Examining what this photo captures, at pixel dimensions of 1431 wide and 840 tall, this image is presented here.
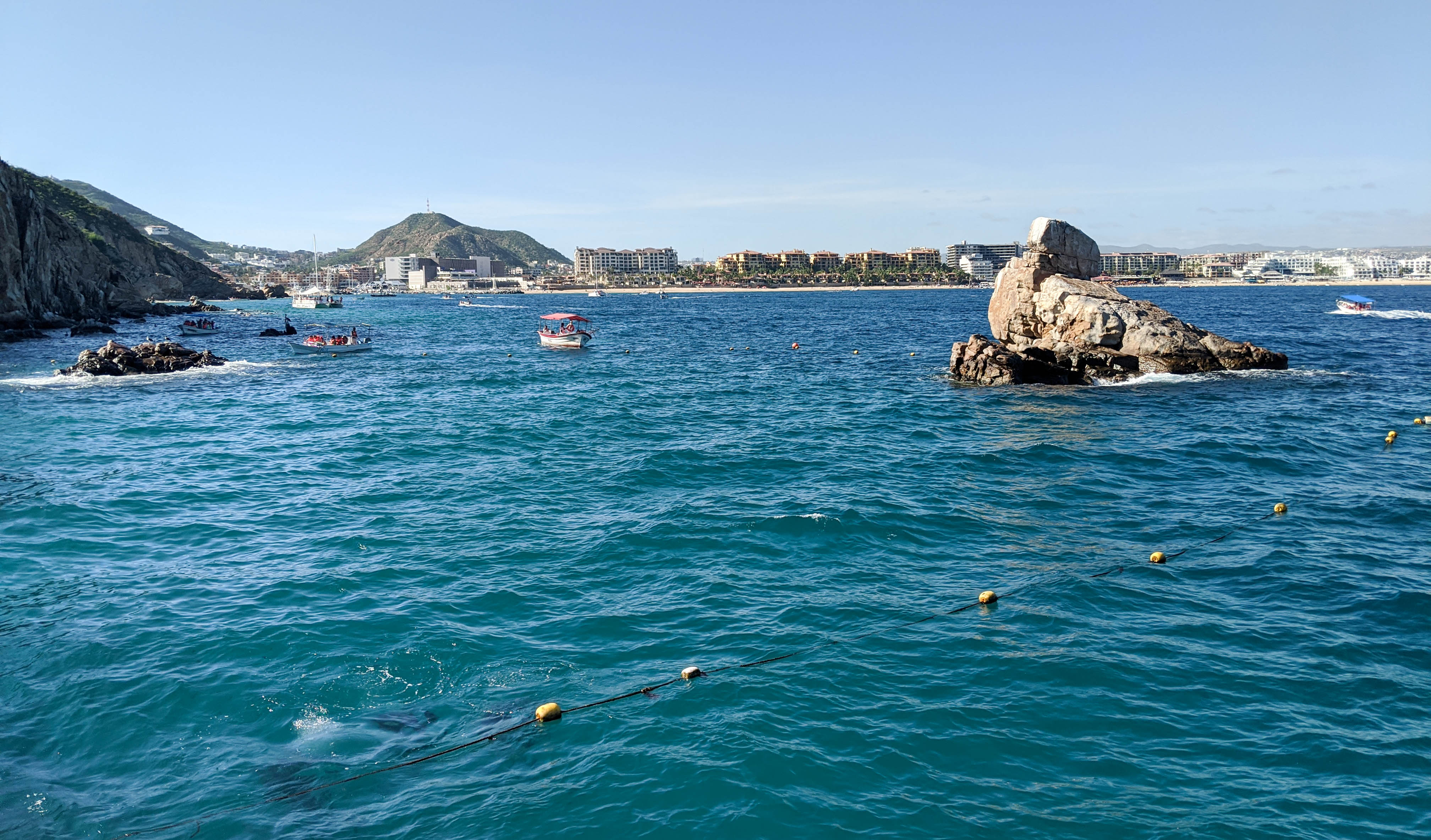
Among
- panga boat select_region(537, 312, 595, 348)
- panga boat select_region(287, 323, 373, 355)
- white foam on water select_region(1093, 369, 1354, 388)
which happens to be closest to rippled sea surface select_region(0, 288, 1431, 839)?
white foam on water select_region(1093, 369, 1354, 388)

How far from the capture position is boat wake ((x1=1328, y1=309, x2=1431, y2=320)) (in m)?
80.4

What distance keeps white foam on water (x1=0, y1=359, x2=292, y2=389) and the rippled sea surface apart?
39.9 feet

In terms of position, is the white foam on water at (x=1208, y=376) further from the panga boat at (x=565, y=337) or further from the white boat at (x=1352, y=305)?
the white boat at (x=1352, y=305)

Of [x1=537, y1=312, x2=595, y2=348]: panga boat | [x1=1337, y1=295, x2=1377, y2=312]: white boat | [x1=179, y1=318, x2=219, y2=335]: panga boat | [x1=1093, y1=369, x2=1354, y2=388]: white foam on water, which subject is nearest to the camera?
[x1=1093, y1=369, x2=1354, y2=388]: white foam on water

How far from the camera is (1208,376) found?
3934 cm

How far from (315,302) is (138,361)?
105 metres

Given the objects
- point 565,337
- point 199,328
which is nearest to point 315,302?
point 199,328

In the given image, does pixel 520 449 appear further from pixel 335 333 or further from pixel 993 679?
pixel 335 333

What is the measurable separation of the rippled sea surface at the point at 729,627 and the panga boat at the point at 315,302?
404ft

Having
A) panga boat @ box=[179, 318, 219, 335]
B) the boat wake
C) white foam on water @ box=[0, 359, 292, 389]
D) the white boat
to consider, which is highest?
the white boat

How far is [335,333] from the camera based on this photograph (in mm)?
85062

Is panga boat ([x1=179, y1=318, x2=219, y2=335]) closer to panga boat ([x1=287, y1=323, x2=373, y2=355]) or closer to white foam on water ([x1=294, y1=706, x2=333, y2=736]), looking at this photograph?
panga boat ([x1=287, y1=323, x2=373, y2=355])

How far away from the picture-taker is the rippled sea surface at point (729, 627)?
9.61m

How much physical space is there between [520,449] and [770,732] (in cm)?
1916
